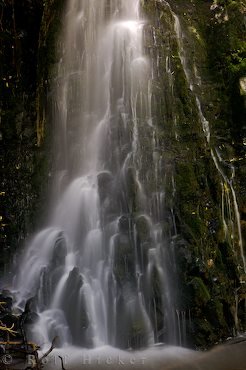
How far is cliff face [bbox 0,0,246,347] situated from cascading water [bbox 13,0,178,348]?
33cm

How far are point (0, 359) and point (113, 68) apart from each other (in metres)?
6.72

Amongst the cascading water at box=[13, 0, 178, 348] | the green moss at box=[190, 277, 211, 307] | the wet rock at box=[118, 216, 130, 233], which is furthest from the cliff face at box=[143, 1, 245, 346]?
the wet rock at box=[118, 216, 130, 233]

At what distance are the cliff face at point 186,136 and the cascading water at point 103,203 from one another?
33 cm

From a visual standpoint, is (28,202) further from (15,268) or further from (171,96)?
(171,96)

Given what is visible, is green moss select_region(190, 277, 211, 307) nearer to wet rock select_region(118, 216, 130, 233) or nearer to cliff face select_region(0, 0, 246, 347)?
cliff face select_region(0, 0, 246, 347)

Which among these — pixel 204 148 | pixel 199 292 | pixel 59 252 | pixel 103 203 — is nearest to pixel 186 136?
pixel 204 148

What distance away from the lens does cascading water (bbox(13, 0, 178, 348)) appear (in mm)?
7730

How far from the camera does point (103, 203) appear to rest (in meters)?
9.05

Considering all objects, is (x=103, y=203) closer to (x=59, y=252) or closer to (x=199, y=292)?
(x=59, y=252)

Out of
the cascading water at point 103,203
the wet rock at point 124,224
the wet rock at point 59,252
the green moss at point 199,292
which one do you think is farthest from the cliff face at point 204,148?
the wet rock at point 59,252

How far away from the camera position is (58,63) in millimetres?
10773

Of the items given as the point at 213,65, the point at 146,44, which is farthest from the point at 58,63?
the point at 213,65

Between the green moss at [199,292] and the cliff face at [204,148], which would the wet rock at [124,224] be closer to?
the cliff face at [204,148]

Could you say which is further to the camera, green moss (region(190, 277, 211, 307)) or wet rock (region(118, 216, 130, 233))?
wet rock (region(118, 216, 130, 233))
